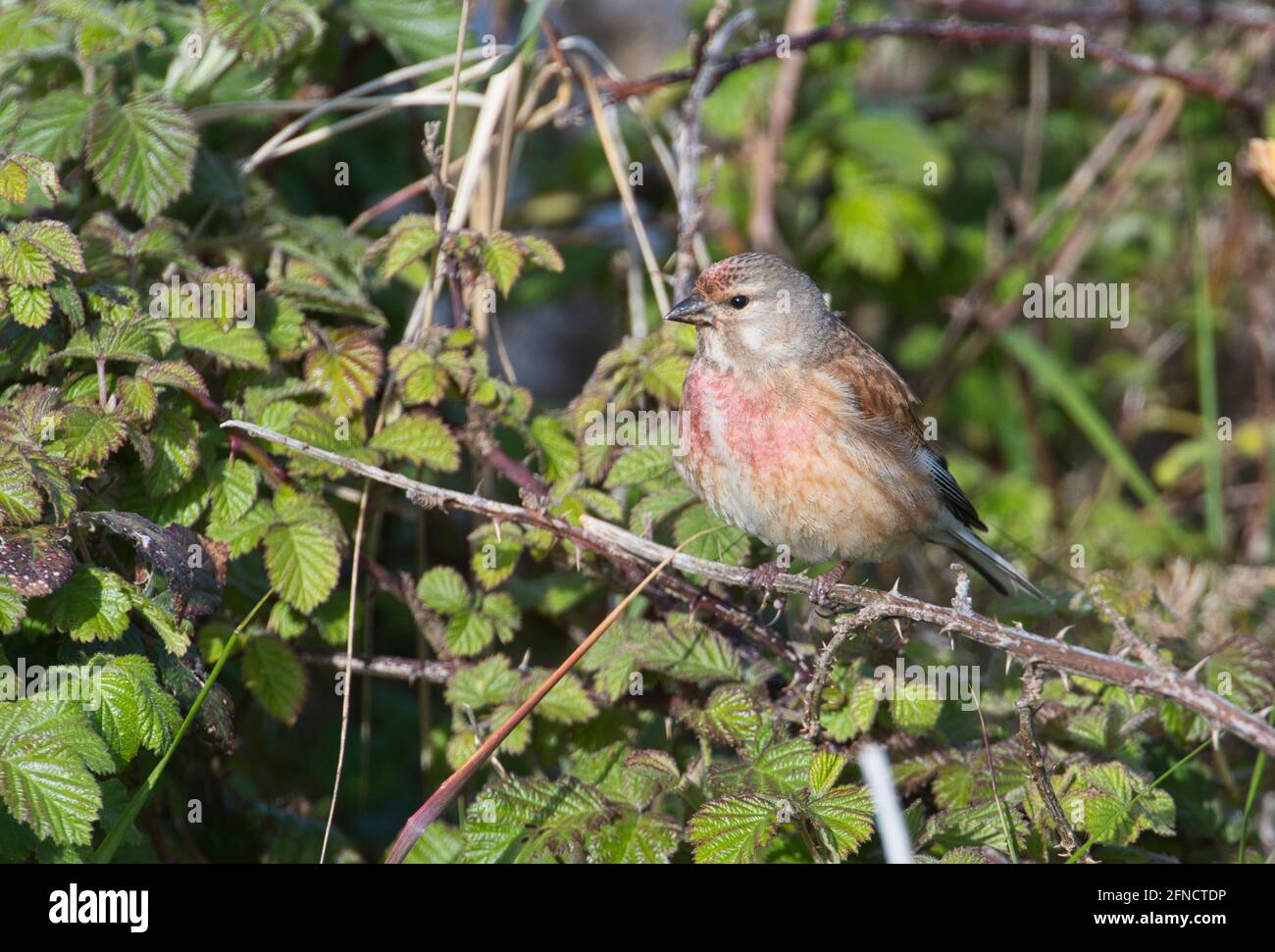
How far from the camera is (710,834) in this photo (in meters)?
2.38

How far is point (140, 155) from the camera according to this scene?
3061mm

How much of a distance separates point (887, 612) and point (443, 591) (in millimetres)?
1083

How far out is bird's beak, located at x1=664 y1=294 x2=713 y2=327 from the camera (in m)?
3.17

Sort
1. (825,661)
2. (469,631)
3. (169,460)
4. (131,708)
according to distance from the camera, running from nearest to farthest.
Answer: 1. (131,708)
2. (825,661)
3. (169,460)
4. (469,631)

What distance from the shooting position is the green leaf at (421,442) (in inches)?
114

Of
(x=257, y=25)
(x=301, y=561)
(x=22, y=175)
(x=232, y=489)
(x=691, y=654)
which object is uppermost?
(x=257, y=25)

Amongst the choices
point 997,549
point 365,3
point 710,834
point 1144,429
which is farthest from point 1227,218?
point 710,834

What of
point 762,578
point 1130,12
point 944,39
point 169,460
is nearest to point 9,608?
point 169,460

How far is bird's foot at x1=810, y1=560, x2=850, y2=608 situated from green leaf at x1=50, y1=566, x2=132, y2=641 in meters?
1.33

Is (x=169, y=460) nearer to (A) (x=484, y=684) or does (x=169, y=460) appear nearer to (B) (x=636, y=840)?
(A) (x=484, y=684)

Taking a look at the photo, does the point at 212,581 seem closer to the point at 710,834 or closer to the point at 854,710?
the point at 710,834

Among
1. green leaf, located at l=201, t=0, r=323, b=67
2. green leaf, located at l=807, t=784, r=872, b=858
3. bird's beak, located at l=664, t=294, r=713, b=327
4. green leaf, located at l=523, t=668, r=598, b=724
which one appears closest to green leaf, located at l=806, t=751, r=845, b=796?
green leaf, located at l=807, t=784, r=872, b=858

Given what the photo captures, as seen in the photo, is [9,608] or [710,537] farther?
[710,537]

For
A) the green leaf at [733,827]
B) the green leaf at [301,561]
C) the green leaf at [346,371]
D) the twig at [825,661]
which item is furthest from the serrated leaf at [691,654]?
the green leaf at [346,371]
